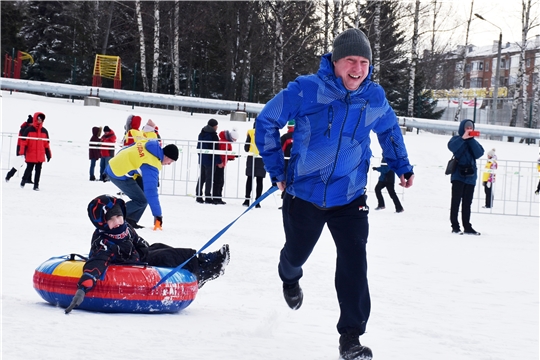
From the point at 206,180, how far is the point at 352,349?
12.0 metres

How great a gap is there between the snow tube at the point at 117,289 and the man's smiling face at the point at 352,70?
5.94ft

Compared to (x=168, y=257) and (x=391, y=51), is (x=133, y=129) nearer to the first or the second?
(x=168, y=257)

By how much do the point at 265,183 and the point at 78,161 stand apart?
473 cm

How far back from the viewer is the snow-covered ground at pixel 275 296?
13.9ft

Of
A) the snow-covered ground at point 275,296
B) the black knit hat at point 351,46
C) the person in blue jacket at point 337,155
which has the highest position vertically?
the black knit hat at point 351,46

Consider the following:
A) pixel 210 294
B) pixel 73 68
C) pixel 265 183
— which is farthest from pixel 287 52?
pixel 210 294

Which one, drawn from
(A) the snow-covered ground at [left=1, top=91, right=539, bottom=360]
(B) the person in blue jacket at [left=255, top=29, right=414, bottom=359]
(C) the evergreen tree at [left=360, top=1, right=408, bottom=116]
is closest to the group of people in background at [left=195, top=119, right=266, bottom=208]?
(A) the snow-covered ground at [left=1, top=91, right=539, bottom=360]

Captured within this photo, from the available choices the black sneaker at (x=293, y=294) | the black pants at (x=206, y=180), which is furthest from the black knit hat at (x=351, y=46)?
the black pants at (x=206, y=180)

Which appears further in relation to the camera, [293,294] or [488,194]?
[488,194]

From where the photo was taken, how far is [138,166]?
30.0ft

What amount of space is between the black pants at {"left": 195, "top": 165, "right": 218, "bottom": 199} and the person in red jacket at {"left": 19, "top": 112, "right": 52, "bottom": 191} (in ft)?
10.0

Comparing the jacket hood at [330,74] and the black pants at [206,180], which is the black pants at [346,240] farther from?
Result: the black pants at [206,180]

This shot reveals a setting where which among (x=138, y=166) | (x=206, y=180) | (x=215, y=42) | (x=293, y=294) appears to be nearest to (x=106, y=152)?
(x=206, y=180)

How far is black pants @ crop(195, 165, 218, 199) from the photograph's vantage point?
618 inches
